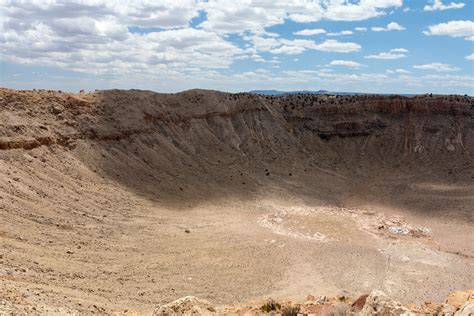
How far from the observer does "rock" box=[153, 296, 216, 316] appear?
10977 mm

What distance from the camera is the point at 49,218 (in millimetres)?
21891

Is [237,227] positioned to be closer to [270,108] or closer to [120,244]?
[120,244]

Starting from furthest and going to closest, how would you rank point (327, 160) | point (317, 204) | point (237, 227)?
point (327, 160), point (317, 204), point (237, 227)

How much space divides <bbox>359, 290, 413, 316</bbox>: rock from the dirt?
28.4 ft

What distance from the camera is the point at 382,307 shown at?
30.6ft

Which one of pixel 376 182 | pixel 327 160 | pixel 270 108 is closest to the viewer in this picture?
pixel 376 182

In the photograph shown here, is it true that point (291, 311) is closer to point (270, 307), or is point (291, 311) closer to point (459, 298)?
point (270, 307)

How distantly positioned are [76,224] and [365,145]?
116ft

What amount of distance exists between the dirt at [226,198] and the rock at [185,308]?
3.63m

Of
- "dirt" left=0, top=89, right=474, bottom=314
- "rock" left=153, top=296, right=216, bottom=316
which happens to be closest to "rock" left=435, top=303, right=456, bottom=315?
"rock" left=153, top=296, right=216, bottom=316

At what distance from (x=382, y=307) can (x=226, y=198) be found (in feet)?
79.4

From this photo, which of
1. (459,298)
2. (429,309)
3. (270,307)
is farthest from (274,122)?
(459,298)

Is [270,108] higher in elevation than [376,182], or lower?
higher

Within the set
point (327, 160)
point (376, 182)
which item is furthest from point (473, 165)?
point (327, 160)
